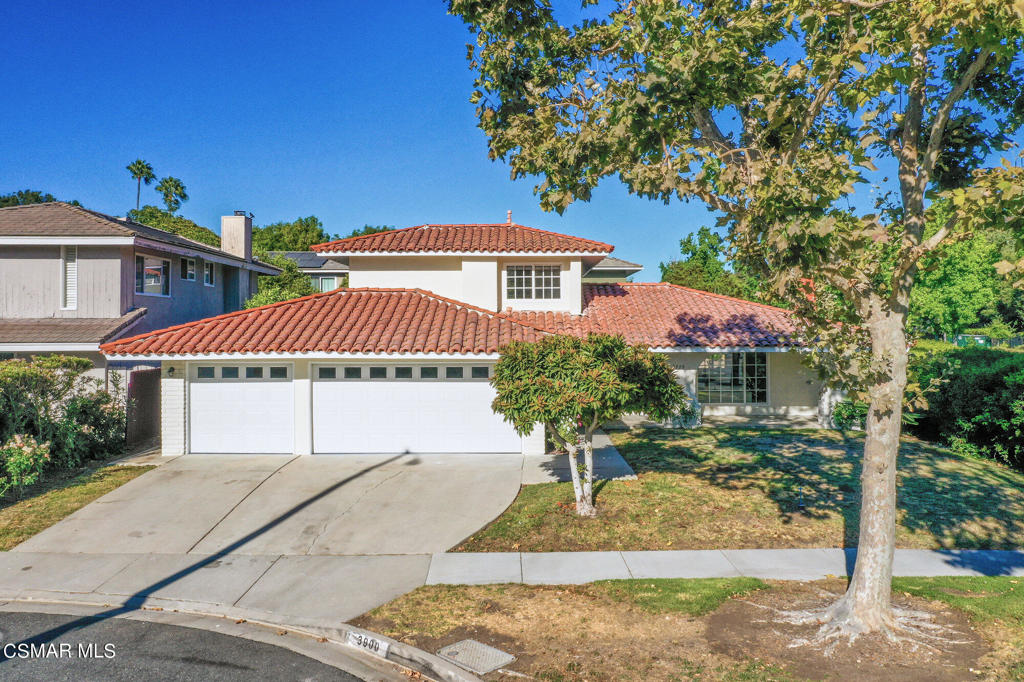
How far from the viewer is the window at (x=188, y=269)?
22625 mm

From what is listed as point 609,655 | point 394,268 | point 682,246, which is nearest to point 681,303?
point 394,268

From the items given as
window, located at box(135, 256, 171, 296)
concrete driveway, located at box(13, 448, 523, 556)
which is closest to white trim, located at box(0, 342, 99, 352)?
window, located at box(135, 256, 171, 296)

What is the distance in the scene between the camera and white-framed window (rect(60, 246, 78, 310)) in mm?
19094

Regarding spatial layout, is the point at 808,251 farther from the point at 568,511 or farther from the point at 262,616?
the point at 262,616

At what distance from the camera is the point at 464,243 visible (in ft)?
69.9

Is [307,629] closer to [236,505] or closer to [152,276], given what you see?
[236,505]

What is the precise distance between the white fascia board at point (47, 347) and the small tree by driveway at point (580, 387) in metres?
12.0

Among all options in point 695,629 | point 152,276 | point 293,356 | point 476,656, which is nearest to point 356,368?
point 293,356

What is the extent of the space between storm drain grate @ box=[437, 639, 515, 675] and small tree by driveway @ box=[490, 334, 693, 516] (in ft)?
13.2

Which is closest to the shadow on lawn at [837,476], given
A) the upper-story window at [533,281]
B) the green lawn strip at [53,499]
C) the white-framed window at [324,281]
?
the upper-story window at [533,281]

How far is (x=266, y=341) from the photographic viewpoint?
51.9 feet

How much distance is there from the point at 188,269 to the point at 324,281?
1006 inches

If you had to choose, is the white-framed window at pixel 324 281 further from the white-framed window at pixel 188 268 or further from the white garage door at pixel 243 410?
the white garage door at pixel 243 410

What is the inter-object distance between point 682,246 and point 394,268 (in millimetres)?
26724
